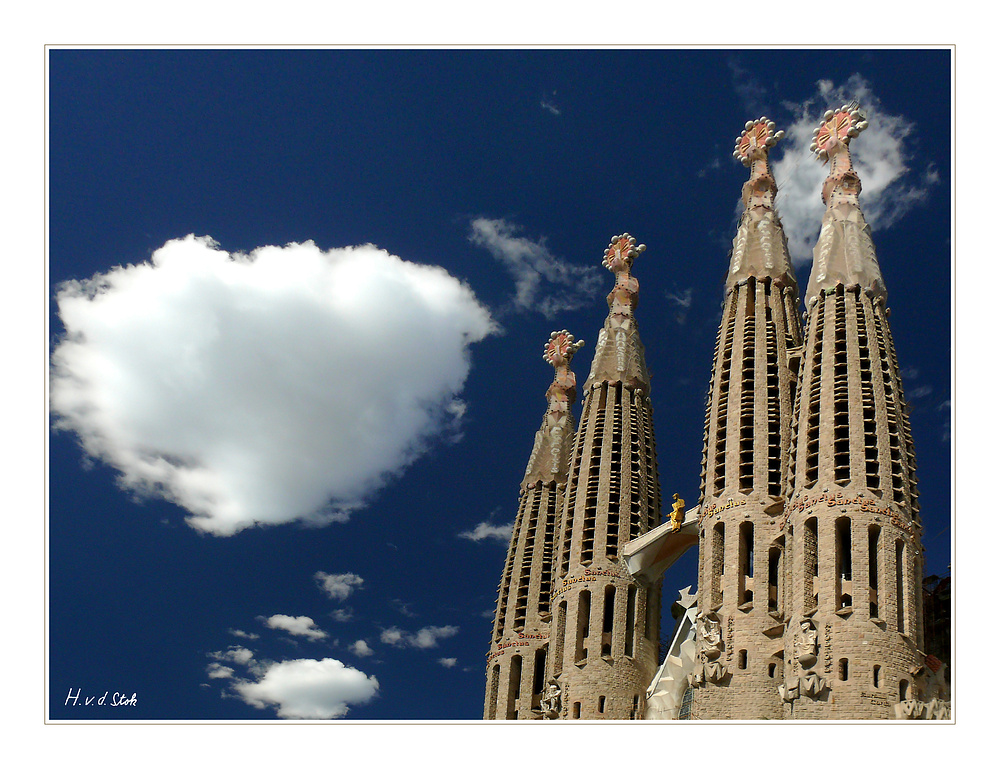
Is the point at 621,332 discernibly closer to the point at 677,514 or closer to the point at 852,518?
the point at 677,514

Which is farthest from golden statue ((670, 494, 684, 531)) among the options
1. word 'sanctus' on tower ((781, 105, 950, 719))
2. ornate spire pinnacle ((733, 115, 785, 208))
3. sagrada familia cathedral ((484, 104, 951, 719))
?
ornate spire pinnacle ((733, 115, 785, 208))

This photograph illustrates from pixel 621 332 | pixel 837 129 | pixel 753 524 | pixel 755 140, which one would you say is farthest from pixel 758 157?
pixel 753 524

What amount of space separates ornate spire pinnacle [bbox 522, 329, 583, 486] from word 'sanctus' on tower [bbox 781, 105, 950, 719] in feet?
74.3

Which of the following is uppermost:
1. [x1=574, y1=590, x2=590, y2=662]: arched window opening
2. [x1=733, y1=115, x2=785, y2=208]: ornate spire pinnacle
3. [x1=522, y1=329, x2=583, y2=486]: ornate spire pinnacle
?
[x1=733, y1=115, x2=785, y2=208]: ornate spire pinnacle

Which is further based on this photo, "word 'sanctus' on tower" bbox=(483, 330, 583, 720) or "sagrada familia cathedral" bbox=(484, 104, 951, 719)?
"word 'sanctus' on tower" bbox=(483, 330, 583, 720)

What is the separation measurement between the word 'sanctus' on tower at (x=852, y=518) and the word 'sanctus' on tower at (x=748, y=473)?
274 cm

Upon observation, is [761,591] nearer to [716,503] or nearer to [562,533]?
[716,503]

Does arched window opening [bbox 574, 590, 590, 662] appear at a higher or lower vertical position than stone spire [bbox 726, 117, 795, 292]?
lower

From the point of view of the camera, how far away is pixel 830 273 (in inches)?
2071

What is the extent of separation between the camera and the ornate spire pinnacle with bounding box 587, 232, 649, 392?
67.9m

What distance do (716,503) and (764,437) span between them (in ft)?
12.4

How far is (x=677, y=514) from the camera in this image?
190 ft

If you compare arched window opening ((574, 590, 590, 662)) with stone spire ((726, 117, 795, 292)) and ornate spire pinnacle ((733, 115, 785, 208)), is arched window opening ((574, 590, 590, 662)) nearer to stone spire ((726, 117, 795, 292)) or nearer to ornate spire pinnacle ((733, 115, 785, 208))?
stone spire ((726, 117, 795, 292))

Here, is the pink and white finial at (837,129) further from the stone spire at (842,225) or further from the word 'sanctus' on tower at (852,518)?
the word 'sanctus' on tower at (852,518)
